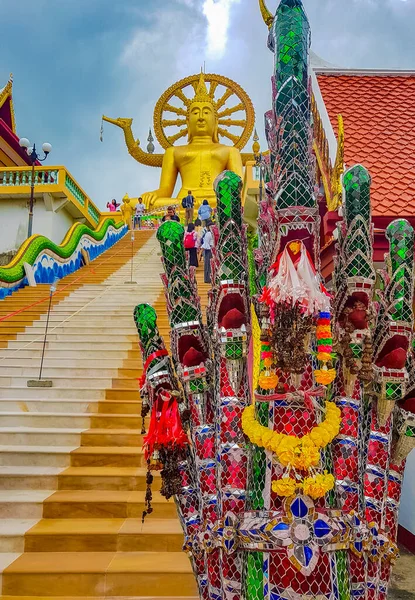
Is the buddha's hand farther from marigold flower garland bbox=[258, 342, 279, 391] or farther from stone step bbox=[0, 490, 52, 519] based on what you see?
marigold flower garland bbox=[258, 342, 279, 391]

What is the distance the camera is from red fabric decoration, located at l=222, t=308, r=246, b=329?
5.21 ft

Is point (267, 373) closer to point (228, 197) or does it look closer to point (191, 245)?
point (228, 197)

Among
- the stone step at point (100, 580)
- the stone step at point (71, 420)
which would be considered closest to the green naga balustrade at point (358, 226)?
the stone step at point (100, 580)

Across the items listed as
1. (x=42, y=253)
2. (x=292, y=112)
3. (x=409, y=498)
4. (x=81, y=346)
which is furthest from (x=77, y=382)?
(x=42, y=253)

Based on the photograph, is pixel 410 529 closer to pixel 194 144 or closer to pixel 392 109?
pixel 392 109

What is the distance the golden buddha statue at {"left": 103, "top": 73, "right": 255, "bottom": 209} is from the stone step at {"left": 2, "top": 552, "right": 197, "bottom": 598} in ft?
50.7

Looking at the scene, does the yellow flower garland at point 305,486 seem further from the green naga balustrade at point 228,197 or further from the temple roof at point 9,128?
the temple roof at point 9,128

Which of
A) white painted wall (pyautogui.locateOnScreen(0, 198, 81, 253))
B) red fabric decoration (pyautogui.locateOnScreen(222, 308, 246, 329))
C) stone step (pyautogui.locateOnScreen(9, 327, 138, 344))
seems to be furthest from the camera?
white painted wall (pyautogui.locateOnScreen(0, 198, 81, 253))

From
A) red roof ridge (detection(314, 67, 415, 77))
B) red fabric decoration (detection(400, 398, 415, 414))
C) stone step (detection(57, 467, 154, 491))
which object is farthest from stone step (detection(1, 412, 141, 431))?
red roof ridge (detection(314, 67, 415, 77))

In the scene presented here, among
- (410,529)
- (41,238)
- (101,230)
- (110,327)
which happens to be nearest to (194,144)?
(101,230)

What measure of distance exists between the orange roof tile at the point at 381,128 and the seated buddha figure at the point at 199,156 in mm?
12378

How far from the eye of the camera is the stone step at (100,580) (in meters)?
2.88

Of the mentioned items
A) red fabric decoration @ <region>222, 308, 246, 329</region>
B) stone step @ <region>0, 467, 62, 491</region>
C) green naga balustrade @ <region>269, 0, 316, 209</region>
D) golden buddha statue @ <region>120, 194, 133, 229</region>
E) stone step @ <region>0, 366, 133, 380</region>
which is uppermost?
golden buddha statue @ <region>120, 194, 133, 229</region>

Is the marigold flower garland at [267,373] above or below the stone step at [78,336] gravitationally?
below
